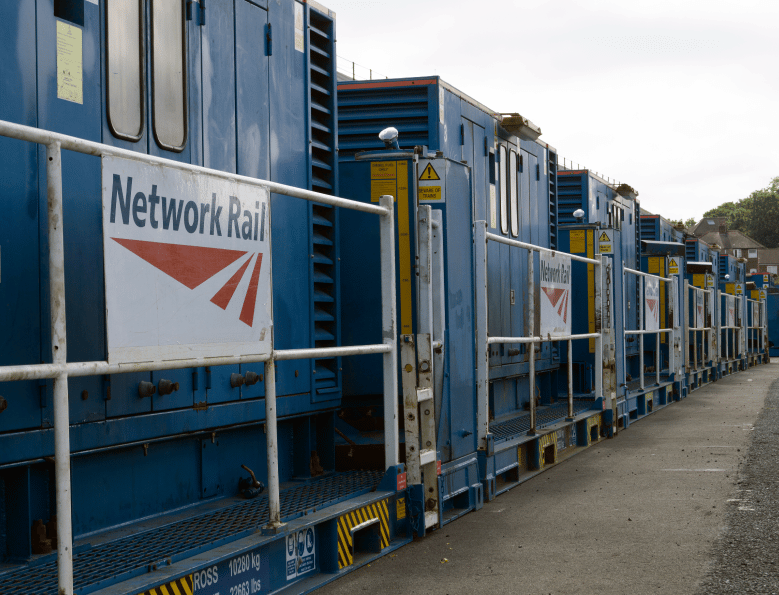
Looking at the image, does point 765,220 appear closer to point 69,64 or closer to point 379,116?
point 379,116

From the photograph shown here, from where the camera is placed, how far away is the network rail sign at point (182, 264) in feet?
11.5

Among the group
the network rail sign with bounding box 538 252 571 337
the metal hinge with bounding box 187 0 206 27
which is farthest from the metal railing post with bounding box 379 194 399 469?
the network rail sign with bounding box 538 252 571 337

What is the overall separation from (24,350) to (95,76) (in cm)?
143

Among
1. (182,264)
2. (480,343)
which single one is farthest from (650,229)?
(182,264)

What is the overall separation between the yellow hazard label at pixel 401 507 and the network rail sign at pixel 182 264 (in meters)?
1.91

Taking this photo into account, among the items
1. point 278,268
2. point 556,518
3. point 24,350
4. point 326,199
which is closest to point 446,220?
point 278,268

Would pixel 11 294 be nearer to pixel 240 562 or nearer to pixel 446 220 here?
pixel 240 562

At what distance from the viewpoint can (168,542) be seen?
4.25 meters

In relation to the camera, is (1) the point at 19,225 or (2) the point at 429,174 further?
(2) the point at 429,174

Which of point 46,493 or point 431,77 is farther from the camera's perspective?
point 431,77

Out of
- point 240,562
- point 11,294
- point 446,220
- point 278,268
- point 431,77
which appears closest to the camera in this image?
point 11,294

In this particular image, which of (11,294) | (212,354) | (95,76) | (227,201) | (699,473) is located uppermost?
(95,76)

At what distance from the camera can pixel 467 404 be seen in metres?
6.98

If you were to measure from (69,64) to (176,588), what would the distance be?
2.48 metres
